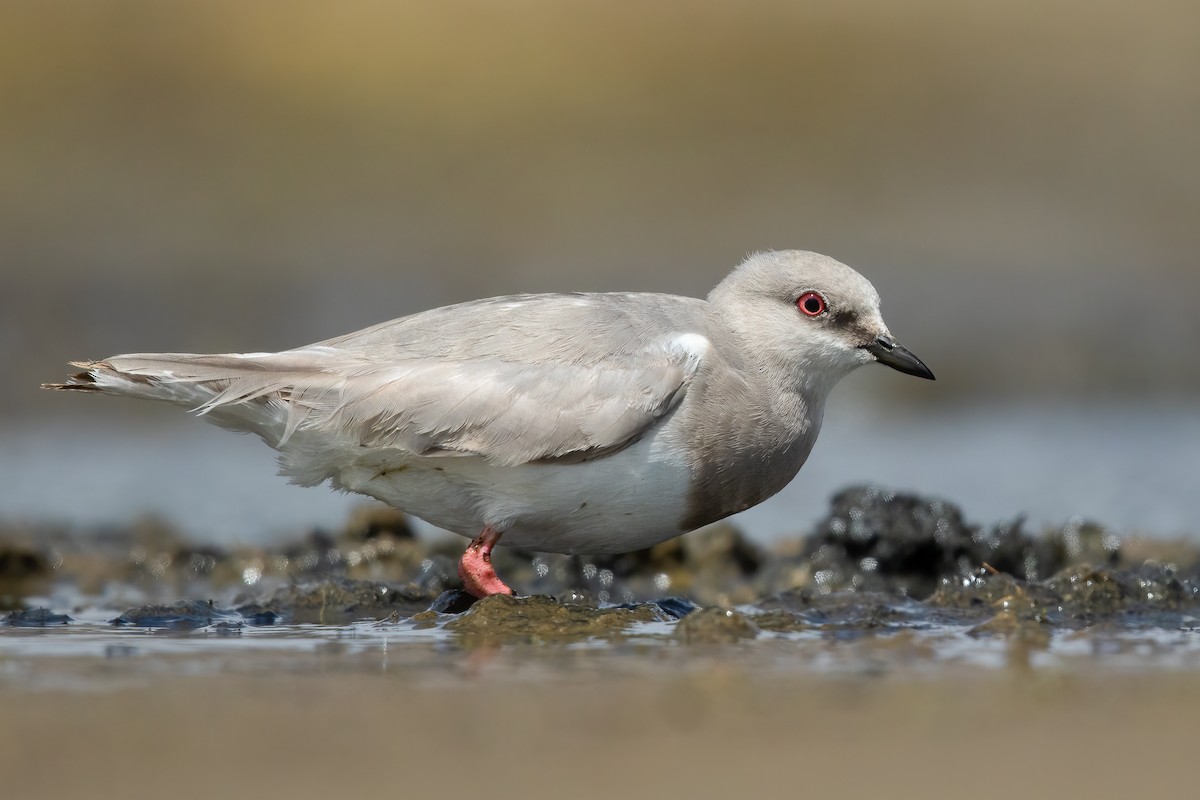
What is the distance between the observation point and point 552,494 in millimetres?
6887

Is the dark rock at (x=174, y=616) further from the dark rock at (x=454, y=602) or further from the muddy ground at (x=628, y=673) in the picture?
the dark rock at (x=454, y=602)

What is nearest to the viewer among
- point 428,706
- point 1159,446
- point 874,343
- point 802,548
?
point 428,706

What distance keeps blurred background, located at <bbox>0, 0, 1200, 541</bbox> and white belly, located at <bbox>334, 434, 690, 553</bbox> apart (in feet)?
20.0

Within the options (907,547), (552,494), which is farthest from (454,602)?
(907,547)

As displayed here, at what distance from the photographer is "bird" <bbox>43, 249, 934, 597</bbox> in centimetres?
683

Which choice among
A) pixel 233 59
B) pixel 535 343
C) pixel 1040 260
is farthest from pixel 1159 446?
pixel 233 59

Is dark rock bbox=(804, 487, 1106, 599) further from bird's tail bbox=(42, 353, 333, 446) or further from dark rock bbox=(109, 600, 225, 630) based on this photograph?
dark rock bbox=(109, 600, 225, 630)

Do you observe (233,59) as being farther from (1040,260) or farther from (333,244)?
(1040,260)

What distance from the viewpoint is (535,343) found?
7043 millimetres

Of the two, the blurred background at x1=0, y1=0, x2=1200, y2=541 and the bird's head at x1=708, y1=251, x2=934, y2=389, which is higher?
the blurred background at x1=0, y1=0, x2=1200, y2=541

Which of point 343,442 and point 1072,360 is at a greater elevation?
point 1072,360

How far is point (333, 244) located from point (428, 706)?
12.7 metres

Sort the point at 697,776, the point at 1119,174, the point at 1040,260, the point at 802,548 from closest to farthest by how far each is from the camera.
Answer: the point at 697,776, the point at 802,548, the point at 1040,260, the point at 1119,174

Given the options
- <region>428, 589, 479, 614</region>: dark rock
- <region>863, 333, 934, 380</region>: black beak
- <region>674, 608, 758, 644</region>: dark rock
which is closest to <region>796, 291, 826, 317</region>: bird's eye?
<region>863, 333, 934, 380</region>: black beak
